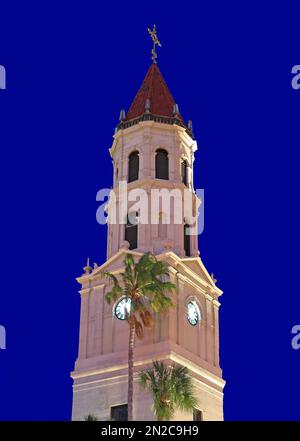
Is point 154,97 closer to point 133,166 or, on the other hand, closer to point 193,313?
point 133,166

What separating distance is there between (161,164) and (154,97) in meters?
7.10

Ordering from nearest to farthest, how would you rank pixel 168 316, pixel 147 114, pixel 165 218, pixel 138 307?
pixel 138 307 < pixel 168 316 < pixel 165 218 < pixel 147 114

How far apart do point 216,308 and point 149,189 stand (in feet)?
32.5

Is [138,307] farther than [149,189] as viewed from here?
No

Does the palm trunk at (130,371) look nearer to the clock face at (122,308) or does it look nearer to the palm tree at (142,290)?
Answer: the palm tree at (142,290)

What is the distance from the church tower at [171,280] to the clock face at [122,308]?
0.07 meters

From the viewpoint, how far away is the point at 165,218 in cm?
5919

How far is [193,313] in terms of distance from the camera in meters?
56.5

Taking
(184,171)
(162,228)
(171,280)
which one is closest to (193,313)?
(171,280)

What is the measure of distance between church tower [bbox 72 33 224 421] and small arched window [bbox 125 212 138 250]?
0.24 feet

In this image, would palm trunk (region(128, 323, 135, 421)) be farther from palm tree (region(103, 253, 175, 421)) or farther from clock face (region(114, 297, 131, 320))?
clock face (region(114, 297, 131, 320))
